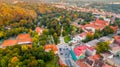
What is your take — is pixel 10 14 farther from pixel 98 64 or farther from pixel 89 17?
pixel 98 64

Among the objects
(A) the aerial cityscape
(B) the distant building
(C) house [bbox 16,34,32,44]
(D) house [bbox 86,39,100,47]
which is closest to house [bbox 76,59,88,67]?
(A) the aerial cityscape

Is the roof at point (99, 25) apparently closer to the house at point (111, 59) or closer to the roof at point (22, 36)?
the house at point (111, 59)

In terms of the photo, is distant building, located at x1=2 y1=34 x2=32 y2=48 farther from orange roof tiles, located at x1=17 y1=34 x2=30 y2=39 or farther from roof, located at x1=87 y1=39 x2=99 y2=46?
roof, located at x1=87 y1=39 x2=99 y2=46

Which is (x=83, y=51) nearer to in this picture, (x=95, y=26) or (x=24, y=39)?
(x=24, y=39)

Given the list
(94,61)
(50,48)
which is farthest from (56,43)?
(94,61)

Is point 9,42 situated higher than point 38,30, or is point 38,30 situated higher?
point 38,30

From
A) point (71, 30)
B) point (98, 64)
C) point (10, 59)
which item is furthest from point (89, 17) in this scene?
point (10, 59)

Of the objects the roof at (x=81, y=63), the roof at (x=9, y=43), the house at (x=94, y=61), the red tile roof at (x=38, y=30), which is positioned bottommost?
the roof at (x=81, y=63)

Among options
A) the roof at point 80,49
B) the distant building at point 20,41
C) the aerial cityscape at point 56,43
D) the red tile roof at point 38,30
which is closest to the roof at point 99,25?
the aerial cityscape at point 56,43
